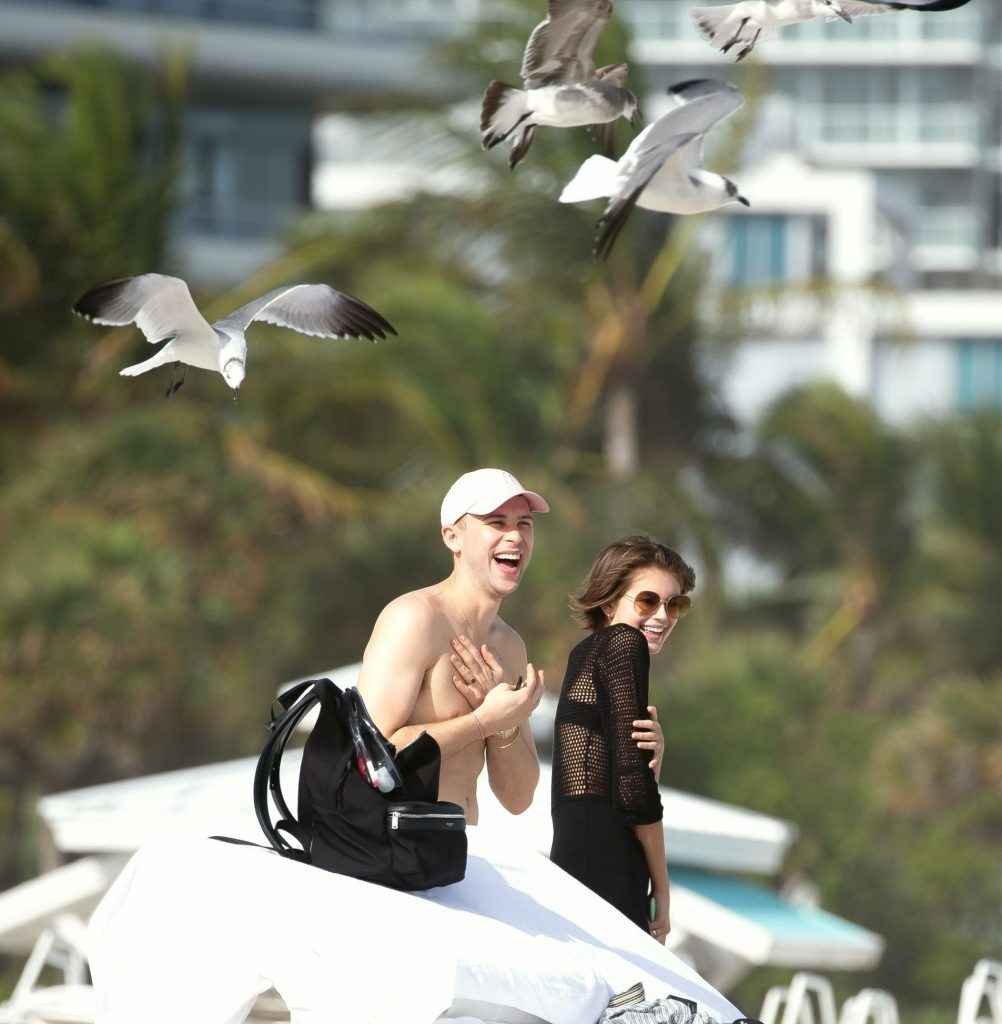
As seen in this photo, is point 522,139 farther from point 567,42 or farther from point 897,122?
point 897,122

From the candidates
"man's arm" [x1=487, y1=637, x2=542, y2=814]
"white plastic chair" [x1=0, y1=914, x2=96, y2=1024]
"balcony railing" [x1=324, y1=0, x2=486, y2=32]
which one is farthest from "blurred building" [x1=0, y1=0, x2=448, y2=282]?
"man's arm" [x1=487, y1=637, x2=542, y2=814]

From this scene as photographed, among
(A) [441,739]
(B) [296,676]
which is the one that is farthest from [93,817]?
(B) [296,676]

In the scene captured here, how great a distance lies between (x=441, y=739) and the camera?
4.34m

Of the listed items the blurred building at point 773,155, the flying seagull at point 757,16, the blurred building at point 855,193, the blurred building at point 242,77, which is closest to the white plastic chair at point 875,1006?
the flying seagull at point 757,16

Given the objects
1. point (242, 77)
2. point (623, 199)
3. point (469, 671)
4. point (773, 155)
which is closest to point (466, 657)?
point (469, 671)

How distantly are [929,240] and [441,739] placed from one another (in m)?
61.2

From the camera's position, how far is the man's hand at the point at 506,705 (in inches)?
173

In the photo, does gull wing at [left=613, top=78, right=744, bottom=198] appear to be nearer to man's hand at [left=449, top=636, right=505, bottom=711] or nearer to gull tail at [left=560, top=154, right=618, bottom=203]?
gull tail at [left=560, top=154, right=618, bottom=203]

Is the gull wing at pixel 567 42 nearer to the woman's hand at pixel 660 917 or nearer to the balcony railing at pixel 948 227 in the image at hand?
the woman's hand at pixel 660 917

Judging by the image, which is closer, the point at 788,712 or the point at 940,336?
the point at 788,712

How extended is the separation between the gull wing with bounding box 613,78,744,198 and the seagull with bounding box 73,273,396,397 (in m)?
0.63

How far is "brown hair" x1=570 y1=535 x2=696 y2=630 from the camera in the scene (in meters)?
4.71

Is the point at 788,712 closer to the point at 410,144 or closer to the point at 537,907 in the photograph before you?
the point at 410,144

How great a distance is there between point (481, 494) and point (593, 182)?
0.81 metres
